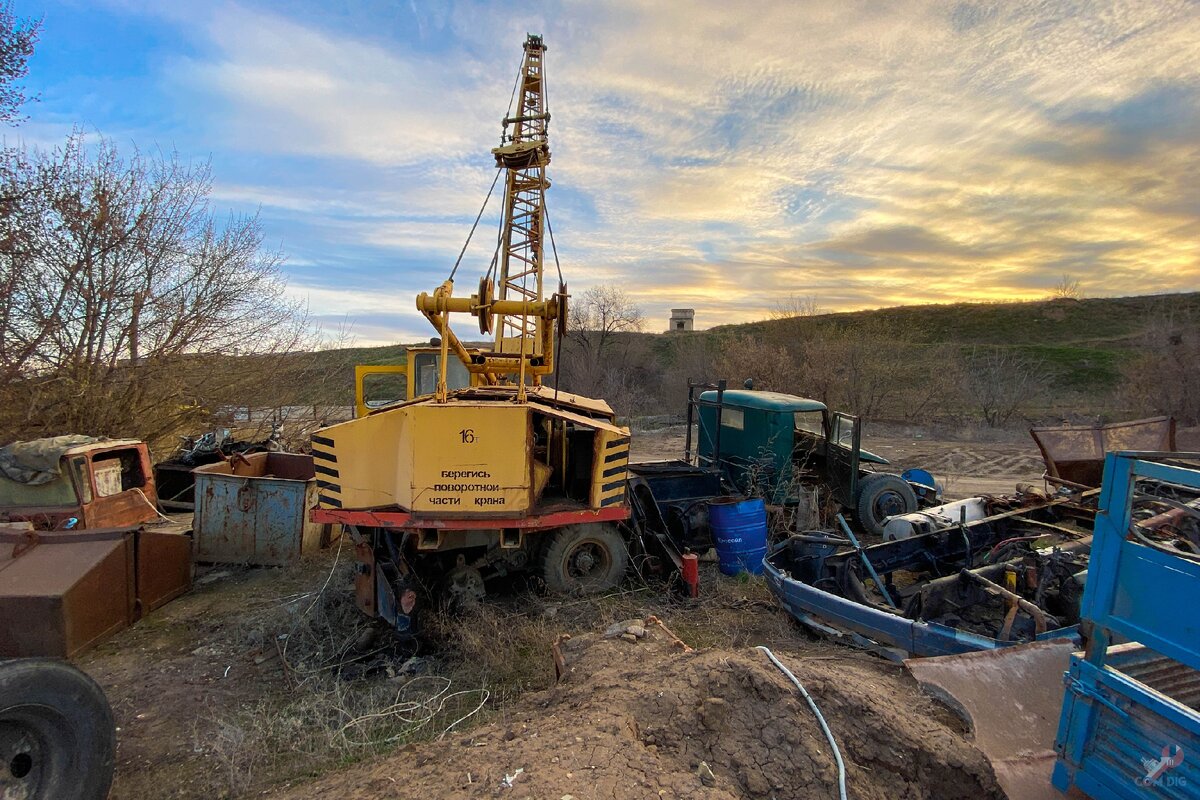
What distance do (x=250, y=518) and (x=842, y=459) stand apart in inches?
314

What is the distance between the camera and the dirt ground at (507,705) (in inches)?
101

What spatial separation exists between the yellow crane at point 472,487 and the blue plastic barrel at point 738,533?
112 cm

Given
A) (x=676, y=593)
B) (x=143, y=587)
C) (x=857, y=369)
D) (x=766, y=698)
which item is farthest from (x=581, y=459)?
(x=857, y=369)

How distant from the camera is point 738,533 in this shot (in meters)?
6.43

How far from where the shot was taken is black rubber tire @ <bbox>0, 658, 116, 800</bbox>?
8.38ft

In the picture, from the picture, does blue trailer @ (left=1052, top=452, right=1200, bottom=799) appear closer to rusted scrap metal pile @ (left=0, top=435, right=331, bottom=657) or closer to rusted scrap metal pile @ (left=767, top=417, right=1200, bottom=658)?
rusted scrap metal pile @ (left=767, top=417, right=1200, bottom=658)

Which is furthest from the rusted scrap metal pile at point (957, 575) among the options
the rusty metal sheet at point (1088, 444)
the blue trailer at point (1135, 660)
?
the rusty metal sheet at point (1088, 444)

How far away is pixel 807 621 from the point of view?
15.6 ft

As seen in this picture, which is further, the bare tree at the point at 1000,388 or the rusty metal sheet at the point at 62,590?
the bare tree at the point at 1000,388

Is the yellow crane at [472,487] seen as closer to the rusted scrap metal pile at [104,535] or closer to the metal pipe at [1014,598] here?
the rusted scrap metal pile at [104,535]

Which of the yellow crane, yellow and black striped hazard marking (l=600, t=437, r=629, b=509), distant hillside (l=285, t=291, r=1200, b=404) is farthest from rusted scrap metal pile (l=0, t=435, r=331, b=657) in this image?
distant hillside (l=285, t=291, r=1200, b=404)

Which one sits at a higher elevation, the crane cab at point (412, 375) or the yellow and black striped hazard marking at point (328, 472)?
the crane cab at point (412, 375)

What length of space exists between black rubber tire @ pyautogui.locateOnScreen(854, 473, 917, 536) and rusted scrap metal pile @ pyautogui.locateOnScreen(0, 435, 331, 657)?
7.48 meters

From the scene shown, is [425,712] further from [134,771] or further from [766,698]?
[766,698]
